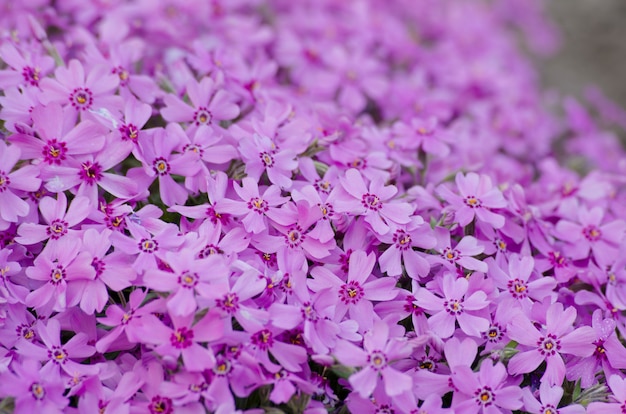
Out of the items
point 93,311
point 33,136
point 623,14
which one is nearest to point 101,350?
point 93,311

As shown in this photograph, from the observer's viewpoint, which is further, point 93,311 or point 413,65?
point 413,65

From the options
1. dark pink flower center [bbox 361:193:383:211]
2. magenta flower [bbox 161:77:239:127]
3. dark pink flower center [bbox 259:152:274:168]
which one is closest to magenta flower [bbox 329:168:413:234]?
dark pink flower center [bbox 361:193:383:211]

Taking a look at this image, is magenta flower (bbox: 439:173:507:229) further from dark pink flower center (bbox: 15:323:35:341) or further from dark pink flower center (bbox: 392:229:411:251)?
dark pink flower center (bbox: 15:323:35:341)

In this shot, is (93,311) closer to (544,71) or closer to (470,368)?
(470,368)

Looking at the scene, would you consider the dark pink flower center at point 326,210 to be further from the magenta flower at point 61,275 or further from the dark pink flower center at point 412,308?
the magenta flower at point 61,275

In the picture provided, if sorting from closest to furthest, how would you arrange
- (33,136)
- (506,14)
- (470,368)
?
(470,368), (33,136), (506,14)

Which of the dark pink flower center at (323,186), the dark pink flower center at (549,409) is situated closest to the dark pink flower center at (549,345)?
the dark pink flower center at (549,409)
